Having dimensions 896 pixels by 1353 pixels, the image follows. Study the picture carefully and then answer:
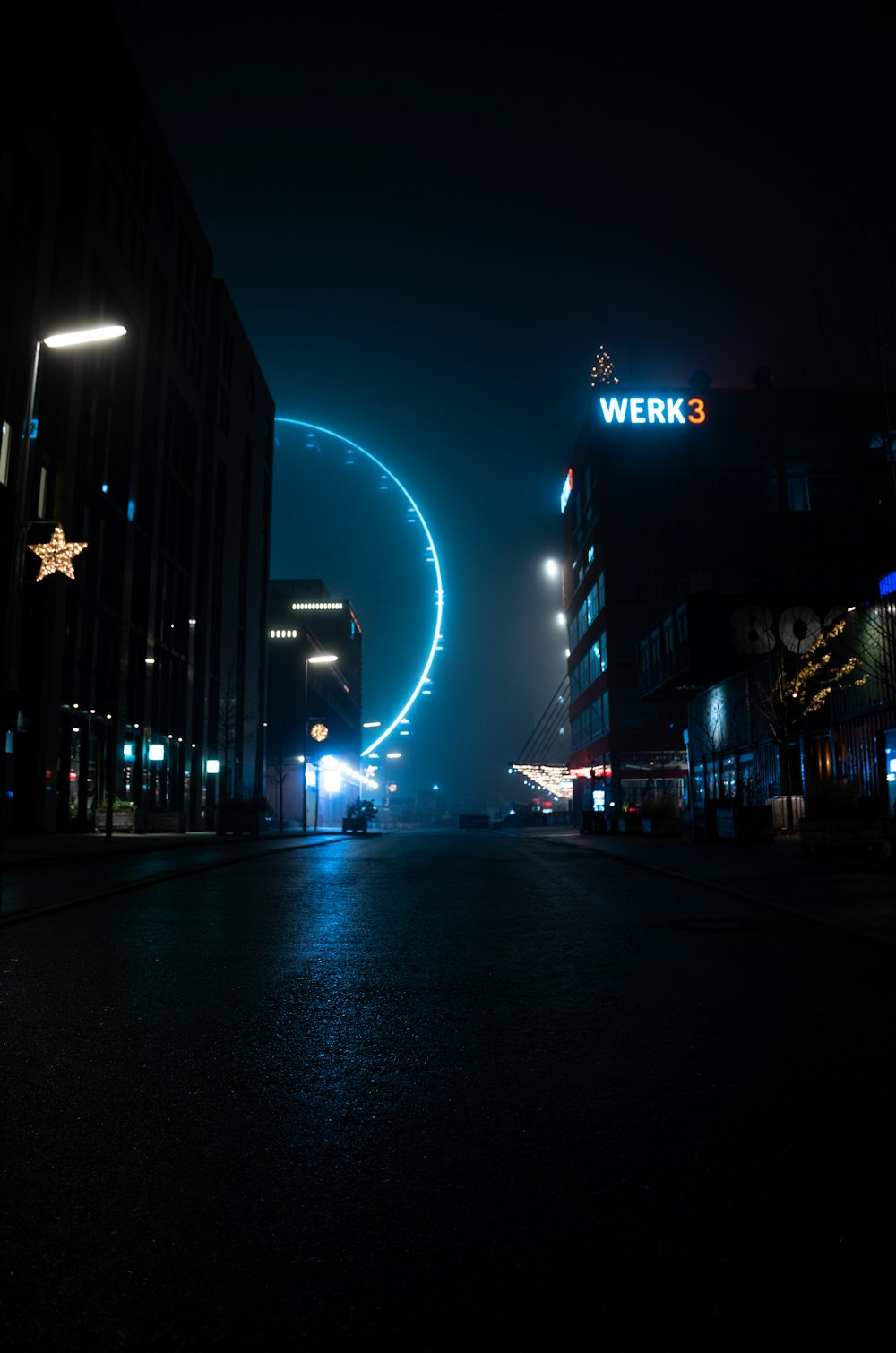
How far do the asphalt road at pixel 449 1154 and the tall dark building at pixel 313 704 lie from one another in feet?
164

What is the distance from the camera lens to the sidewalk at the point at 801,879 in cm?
968

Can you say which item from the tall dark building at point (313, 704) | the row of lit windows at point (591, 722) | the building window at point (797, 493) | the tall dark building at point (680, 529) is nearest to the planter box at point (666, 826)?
the tall dark building at point (313, 704)

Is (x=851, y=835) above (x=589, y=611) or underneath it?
underneath

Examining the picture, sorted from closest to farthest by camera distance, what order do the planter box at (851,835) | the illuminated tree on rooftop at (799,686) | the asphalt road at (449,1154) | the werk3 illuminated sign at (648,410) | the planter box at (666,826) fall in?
the asphalt road at (449,1154) → the planter box at (851,835) → the illuminated tree on rooftop at (799,686) → the planter box at (666,826) → the werk3 illuminated sign at (648,410)

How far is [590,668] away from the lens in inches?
3196

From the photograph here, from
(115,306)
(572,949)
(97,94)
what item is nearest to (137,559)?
(115,306)

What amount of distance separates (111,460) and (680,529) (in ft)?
148

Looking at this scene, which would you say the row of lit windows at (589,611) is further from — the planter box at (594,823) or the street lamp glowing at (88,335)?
the street lamp glowing at (88,335)

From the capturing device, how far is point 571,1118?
357 cm

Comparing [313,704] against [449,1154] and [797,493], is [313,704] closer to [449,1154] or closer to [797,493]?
[797,493]

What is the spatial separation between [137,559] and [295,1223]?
44.0 metres

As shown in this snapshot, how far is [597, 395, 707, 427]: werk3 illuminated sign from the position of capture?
250 ft

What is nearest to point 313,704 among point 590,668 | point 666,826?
point 590,668

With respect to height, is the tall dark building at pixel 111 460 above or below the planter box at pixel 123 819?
above
